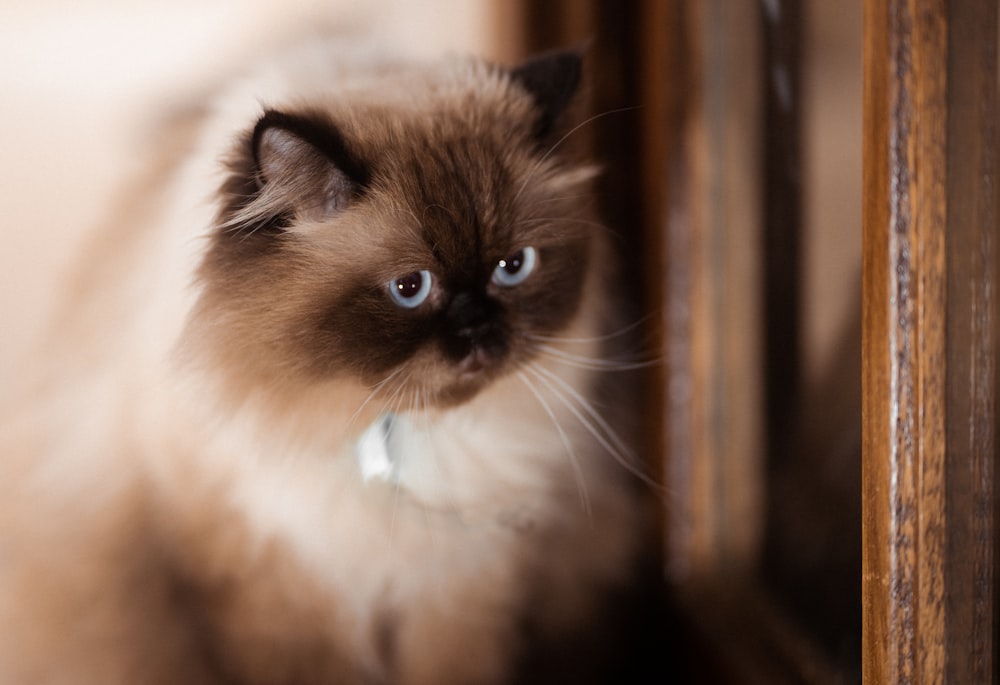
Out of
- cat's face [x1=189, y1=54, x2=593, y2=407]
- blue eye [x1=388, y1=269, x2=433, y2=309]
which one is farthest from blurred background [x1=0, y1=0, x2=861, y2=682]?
blue eye [x1=388, y1=269, x2=433, y2=309]

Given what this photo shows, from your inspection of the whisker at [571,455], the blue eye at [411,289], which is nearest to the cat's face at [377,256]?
the blue eye at [411,289]

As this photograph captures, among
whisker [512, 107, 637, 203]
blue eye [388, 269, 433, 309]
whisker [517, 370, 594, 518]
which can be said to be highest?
whisker [512, 107, 637, 203]

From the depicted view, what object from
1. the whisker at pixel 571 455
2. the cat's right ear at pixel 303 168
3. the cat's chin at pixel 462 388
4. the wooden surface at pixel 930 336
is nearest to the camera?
the wooden surface at pixel 930 336

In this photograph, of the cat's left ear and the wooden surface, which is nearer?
the wooden surface

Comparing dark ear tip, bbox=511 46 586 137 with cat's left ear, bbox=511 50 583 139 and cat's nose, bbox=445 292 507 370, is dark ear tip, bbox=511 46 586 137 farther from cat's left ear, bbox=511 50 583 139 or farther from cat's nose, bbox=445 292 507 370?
cat's nose, bbox=445 292 507 370

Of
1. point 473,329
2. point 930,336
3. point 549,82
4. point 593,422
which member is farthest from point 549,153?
point 930,336

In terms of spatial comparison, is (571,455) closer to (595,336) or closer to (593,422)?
(593,422)

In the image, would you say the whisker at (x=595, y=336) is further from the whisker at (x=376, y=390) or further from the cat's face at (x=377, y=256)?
the whisker at (x=376, y=390)

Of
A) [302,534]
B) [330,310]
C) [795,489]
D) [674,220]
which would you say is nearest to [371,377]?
[330,310]
